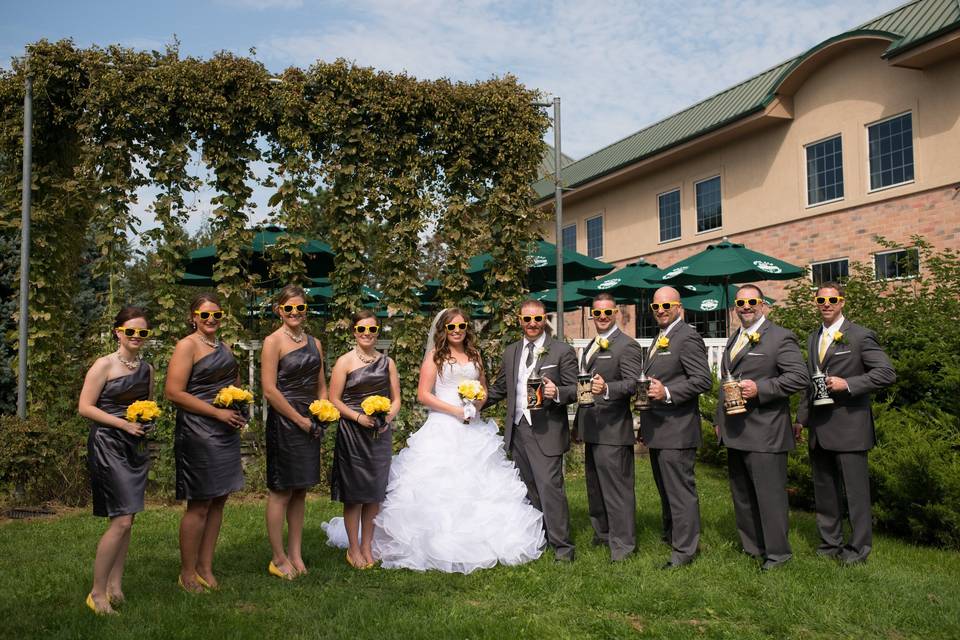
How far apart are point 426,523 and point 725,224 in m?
18.7

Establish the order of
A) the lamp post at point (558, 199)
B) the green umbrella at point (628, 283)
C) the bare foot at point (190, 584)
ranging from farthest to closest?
the green umbrella at point (628, 283)
the lamp post at point (558, 199)
the bare foot at point (190, 584)

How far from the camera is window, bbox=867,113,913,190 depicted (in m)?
17.6

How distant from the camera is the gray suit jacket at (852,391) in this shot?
5930mm

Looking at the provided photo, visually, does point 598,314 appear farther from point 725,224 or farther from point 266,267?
point 725,224

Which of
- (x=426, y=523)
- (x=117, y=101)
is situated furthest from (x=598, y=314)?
(x=117, y=101)

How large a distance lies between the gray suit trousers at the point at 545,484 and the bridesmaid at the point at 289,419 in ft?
5.72

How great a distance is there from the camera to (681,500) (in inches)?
241

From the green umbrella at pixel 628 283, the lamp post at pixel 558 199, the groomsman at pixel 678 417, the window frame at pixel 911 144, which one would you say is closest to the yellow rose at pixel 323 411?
the groomsman at pixel 678 417

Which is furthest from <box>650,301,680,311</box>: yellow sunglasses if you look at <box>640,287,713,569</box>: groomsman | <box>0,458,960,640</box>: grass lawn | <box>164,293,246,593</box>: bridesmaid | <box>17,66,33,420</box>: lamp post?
<box>17,66,33,420</box>: lamp post

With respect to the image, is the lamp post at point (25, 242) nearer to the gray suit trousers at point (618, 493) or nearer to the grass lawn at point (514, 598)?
the grass lawn at point (514, 598)

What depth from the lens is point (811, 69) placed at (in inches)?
774

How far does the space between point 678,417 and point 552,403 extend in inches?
40.4

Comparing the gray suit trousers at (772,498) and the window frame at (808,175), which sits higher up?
the window frame at (808,175)

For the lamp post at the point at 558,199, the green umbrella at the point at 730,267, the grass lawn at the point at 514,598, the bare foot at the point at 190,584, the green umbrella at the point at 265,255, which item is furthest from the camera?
the green umbrella at the point at 730,267
